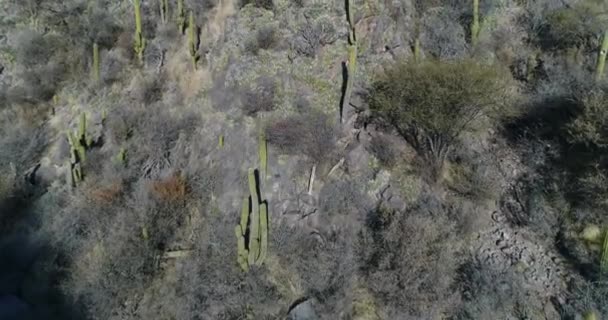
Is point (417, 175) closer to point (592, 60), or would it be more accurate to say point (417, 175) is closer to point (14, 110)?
point (592, 60)

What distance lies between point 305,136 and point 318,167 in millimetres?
684

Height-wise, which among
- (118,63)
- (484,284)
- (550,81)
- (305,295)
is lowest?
(305,295)

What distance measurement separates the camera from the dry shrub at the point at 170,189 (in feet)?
32.0

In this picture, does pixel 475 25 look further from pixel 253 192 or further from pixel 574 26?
pixel 253 192

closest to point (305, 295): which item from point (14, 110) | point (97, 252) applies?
point (97, 252)

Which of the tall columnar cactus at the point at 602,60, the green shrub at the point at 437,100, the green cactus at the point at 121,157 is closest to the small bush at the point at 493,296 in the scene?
the green shrub at the point at 437,100

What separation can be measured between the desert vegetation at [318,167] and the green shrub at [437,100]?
39 mm

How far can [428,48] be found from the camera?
11.1 metres

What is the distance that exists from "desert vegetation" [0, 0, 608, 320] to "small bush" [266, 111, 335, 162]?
44mm

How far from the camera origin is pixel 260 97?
1068 cm

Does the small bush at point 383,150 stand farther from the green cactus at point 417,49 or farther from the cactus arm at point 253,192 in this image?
the cactus arm at point 253,192

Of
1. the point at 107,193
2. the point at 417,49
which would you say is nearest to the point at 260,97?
the point at 417,49

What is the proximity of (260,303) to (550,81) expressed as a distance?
23.2 ft

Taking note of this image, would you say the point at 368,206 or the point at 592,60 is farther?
the point at 592,60
